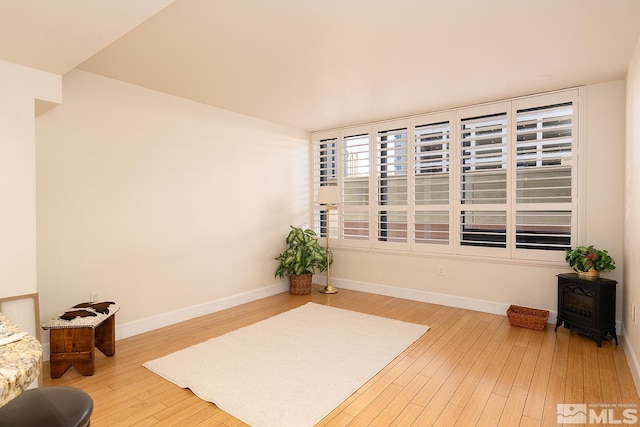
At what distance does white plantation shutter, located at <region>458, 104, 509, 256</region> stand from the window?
0.01 m

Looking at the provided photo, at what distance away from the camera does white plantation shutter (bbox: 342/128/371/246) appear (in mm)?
5215

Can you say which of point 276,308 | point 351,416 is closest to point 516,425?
point 351,416

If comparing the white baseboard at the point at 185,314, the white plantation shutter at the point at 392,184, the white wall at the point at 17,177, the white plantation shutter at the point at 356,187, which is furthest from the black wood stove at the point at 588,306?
the white wall at the point at 17,177

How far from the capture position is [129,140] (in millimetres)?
3494

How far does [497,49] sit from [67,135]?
3.72m

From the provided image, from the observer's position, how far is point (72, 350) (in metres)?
2.63

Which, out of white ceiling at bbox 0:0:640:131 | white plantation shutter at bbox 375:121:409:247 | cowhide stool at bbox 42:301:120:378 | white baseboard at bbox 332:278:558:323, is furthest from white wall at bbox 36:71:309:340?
white plantation shutter at bbox 375:121:409:247

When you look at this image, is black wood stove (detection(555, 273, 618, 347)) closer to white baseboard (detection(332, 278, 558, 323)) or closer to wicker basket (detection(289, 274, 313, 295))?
white baseboard (detection(332, 278, 558, 323))

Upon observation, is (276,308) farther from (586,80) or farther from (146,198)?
(586,80)

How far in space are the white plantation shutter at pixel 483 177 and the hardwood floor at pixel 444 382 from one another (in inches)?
42.5

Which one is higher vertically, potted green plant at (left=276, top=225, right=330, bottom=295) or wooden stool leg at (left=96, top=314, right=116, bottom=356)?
potted green plant at (left=276, top=225, right=330, bottom=295)

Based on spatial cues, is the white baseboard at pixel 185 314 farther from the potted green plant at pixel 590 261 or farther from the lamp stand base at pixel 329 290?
the potted green plant at pixel 590 261

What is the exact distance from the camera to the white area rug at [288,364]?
2262 mm

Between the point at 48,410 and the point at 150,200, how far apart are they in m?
2.91
